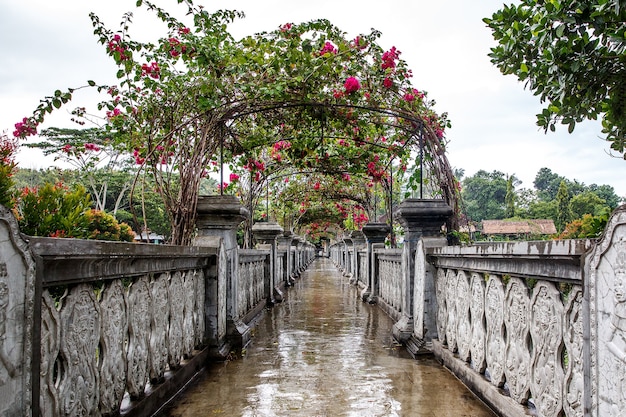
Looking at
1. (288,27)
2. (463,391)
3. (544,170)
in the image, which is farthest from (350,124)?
(544,170)

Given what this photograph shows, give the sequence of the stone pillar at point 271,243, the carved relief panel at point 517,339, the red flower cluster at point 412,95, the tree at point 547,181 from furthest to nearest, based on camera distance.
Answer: the tree at point 547,181
the stone pillar at point 271,243
the red flower cluster at point 412,95
the carved relief panel at point 517,339

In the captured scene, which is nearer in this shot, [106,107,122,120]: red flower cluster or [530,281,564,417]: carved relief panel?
[530,281,564,417]: carved relief panel

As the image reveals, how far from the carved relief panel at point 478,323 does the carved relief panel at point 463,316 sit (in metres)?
0.12

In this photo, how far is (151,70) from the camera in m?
5.57

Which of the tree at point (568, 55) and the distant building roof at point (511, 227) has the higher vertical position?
the tree at point (568, 55)

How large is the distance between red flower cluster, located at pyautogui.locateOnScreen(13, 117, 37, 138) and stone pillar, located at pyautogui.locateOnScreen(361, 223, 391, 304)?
734cm

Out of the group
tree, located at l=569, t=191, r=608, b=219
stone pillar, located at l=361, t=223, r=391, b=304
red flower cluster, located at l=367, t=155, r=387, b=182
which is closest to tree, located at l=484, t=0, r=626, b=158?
red flower cluster, located at l=367, t=155, r=387, b=182

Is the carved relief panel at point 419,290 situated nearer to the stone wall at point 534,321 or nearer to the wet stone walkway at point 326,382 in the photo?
the stone wall at point 534,321

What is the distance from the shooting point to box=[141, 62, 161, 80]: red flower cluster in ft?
18.3

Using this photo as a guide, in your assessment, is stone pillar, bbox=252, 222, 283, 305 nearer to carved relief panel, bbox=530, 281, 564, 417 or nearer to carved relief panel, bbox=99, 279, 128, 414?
carved relief panel, bbox=99, 279, 128, 414

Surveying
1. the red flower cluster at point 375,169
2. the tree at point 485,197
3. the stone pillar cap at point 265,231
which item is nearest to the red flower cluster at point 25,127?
the red flower cluster at point 375,169

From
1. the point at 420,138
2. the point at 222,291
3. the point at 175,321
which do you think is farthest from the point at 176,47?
the point at 420,138

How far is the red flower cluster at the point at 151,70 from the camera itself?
18.3 ft

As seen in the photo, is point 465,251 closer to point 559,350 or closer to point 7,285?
point 559,350
